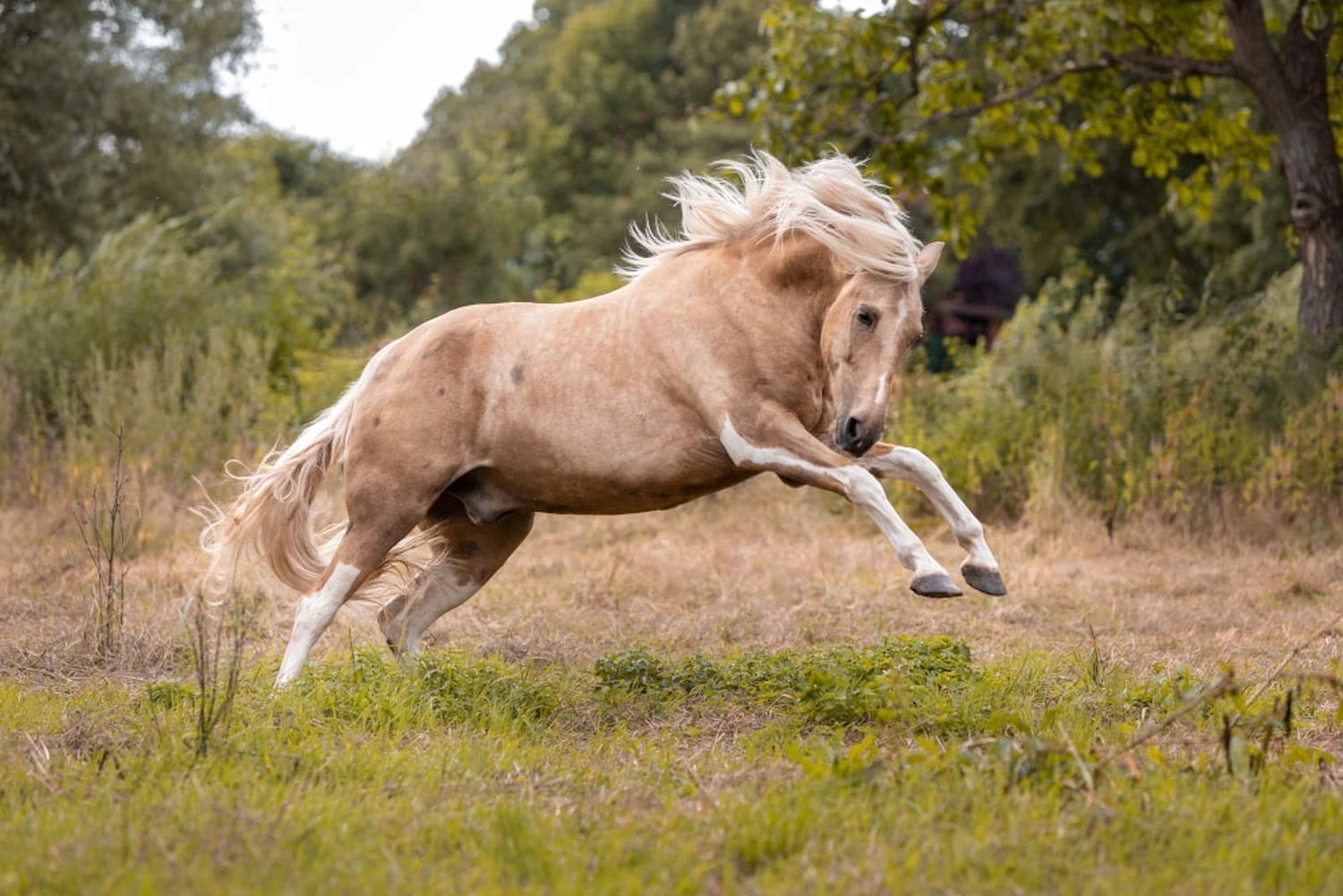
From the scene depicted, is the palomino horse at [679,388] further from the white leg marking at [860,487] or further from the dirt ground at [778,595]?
the dirt ground at [778,595]

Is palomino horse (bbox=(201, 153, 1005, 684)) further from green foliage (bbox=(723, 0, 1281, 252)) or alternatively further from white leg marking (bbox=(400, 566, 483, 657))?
green foliage (bbox=(723, 0, 1281, 252))

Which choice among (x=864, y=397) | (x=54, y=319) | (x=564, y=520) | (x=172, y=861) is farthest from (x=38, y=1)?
(x=172, y=861)

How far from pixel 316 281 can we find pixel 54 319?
8012 mm

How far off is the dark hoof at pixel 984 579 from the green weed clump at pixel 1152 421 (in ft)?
17.1

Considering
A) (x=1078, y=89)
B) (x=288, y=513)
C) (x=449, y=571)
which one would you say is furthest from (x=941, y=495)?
(x=1078, y=89)

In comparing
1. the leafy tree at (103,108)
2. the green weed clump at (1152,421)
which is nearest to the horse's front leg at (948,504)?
the green weed clump at (1152,421)

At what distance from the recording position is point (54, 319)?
12.3m

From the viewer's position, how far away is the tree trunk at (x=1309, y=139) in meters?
10.4

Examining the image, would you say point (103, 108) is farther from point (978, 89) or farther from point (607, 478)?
point (607, 478)

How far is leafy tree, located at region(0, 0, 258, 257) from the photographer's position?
1767 cm

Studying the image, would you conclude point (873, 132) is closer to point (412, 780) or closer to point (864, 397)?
point (864, 397)

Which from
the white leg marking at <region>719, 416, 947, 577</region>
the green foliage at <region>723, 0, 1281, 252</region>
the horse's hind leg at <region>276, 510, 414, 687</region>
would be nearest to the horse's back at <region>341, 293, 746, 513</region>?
the white leg marking at <region>719, 416, 947, 577</region>

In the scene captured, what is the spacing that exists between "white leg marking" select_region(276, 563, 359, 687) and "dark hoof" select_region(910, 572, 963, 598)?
93.9 inches

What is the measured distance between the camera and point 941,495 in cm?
527
